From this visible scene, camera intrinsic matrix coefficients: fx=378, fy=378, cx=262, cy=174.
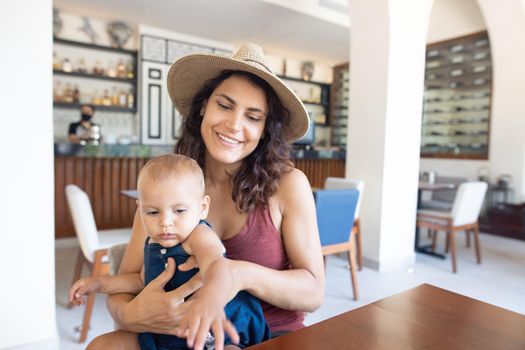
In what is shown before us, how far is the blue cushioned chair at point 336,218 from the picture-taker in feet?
9.05

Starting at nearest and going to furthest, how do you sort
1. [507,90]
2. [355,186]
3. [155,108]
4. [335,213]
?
[335,213] < [355,186] < [507,90] < [155,108]

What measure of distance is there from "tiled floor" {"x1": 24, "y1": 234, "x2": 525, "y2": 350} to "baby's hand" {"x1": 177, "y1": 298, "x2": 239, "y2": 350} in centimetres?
206

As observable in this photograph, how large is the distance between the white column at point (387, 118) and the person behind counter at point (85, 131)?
3.28 meters

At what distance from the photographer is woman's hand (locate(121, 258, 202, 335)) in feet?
3.00

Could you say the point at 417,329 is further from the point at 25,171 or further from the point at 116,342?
the point at 25,171

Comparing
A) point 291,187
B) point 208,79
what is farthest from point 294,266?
point 208,79

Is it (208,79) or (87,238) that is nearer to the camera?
(208,79)

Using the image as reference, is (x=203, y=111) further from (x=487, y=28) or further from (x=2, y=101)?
(x=487, y=28)

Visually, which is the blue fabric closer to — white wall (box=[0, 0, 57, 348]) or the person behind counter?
white wall (box=[0, 0, 57, 348])

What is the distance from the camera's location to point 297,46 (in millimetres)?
7648

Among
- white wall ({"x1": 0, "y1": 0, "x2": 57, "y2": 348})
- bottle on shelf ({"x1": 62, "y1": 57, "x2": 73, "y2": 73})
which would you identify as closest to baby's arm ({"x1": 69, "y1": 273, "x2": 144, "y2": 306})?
white wall ({"x1": 0, "y1": 0, "x2": 57, "y2": 348})

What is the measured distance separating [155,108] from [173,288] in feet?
20.6

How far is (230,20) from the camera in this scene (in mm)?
6164

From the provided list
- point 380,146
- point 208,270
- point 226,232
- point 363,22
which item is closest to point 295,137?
point 226,232
